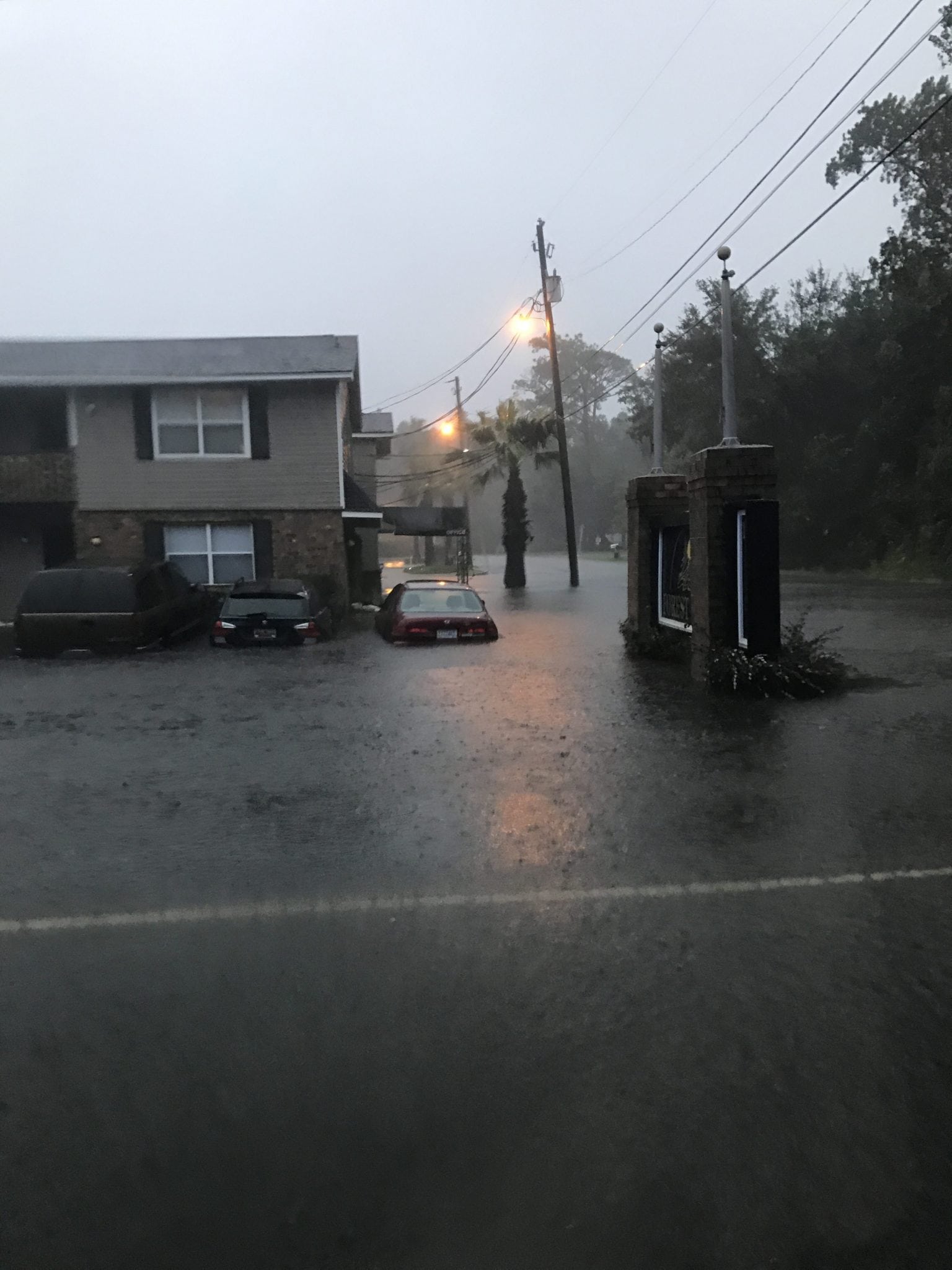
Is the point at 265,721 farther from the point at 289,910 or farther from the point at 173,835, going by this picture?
the point at 289,910

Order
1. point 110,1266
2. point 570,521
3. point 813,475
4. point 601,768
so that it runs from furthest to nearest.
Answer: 1. point 813,475
2. point 570,521
3. point 601,768
4. point 110,1266

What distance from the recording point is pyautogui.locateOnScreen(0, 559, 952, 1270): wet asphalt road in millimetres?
3062

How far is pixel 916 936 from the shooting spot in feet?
16.8

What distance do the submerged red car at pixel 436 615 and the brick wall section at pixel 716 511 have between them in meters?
6.36

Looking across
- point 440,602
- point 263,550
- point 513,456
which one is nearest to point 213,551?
point 263,550

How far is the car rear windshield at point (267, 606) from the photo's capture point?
18.6 metres

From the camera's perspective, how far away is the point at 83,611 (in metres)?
17.2

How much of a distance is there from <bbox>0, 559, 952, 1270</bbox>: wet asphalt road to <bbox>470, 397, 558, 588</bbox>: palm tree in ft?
107

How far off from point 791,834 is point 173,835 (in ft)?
12.8

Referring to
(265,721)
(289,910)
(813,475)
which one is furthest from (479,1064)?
(813,475)

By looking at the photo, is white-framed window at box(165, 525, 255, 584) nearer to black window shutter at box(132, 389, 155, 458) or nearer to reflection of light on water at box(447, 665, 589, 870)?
black window shutter at box(132, 389, 155, 458)

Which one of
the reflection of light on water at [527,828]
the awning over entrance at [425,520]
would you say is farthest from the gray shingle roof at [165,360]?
the reflection of light on water at [527,828]

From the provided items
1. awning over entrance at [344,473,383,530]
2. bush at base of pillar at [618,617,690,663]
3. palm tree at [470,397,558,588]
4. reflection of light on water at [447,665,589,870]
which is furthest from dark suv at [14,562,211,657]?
palm tree at [470,397,558,588]

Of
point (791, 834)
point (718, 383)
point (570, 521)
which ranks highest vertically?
point (718, 383)
